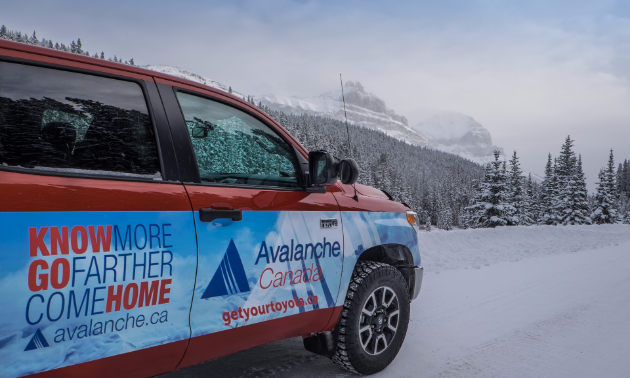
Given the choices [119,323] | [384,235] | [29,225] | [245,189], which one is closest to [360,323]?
[384,235]

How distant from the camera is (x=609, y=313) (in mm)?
4695

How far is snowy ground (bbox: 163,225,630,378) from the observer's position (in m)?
3.21

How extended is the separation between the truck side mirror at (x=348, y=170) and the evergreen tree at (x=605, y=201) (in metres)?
51.4

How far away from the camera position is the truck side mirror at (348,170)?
2.67 m

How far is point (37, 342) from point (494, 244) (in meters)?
11.5

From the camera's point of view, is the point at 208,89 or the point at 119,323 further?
the point at 208,89

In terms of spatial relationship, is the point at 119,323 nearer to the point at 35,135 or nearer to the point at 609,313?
the point at 35,135

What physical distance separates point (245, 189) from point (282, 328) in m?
0.95

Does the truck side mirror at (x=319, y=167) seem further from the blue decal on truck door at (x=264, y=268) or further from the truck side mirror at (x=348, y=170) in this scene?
the blue decal on truck door at (x=264, y=268)

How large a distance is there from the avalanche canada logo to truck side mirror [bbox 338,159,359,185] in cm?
91

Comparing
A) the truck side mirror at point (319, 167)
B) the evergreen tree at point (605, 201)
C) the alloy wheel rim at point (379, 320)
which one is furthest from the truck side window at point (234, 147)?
the evergreen tree at point (605, 201)

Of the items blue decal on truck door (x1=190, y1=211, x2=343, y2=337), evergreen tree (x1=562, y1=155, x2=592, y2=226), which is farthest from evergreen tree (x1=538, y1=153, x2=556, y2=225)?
blue decal on truck door (x1=190, y1=211, x2=343, y2=337)

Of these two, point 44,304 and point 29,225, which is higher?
point 29,225

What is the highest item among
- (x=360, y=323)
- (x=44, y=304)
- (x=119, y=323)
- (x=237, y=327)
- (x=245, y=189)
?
Answer: (x=245, y=189)
